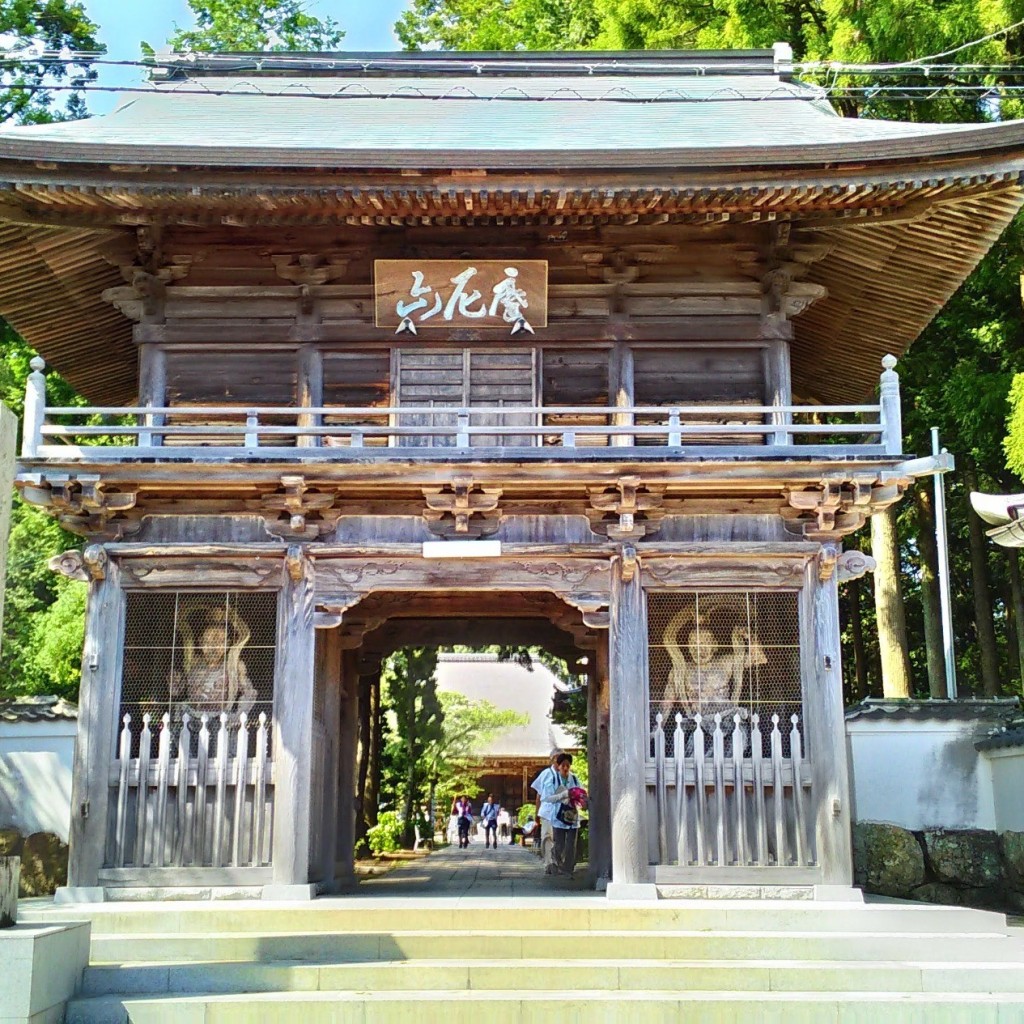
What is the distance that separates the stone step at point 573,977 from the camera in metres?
9.21

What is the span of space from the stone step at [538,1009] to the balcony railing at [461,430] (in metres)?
4.82

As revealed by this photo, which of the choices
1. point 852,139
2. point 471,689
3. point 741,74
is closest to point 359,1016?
point 852,139

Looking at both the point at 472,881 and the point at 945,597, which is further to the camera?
the point at 945,597

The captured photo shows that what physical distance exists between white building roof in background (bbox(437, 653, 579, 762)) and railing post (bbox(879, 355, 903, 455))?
110 ft

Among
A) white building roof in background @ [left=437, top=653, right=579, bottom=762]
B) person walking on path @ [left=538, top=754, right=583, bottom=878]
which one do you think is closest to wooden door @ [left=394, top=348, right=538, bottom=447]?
person walking on path @ [left=538, top=754, right=583, bottom=878]

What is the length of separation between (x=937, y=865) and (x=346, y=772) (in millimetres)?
7167

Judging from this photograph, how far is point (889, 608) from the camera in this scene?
21.1m

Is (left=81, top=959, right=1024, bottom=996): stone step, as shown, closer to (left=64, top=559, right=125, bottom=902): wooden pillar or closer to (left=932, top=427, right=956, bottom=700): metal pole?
(left=64, top=559, right=125, bottom=902): wooden pillar

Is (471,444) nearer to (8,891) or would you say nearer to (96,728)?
(96,728)

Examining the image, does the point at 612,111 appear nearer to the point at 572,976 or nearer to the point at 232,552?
the point at 232,552

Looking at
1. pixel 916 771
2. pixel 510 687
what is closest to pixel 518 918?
pixel 916 771

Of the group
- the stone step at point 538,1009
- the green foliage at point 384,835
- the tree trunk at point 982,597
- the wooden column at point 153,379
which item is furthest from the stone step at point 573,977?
the tree trunk at point 982,597

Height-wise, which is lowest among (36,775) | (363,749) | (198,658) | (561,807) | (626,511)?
(561,807)

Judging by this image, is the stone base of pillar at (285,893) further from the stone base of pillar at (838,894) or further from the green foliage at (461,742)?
the green foliage at (461,742)
